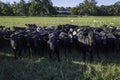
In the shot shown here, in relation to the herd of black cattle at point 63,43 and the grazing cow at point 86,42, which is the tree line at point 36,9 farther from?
the grazing cow at point 86,42

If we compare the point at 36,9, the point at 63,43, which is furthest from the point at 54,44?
the point at 36,9

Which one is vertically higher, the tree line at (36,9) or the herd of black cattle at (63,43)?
the herd of black cattle at (63,43)

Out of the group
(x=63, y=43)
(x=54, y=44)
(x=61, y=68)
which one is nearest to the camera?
(x=61, y=68)

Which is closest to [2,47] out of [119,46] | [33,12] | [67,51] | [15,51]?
[15,51]

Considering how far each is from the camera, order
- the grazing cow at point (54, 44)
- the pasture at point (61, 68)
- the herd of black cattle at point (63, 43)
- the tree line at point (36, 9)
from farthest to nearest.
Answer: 1. the tree line at point (36, 9)
2. the herd of black cattle at point (63, 43)
3. the grazing cow at point (54, 44)
4. the pasture at point (61, 68)

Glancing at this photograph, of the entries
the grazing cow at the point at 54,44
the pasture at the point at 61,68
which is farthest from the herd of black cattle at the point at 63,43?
the pasture at the point at 61,68

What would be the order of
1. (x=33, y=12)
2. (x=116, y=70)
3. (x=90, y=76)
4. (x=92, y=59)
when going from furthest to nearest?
(x=33, y=12) → (x=92, y=59) → (x=116, y=70) → (x=90, y=76)

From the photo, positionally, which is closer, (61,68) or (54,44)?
(61,68)

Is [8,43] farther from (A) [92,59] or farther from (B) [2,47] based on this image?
(A) [92,59]

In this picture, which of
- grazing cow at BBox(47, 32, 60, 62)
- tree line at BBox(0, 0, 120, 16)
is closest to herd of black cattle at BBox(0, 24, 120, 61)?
grazing cow at BBox(47, 32, 60, 62)

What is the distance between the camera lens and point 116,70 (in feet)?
39.3

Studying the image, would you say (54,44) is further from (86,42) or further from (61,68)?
(61,68)

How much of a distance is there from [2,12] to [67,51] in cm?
8830

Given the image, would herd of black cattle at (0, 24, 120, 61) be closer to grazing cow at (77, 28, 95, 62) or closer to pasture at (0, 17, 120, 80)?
grazing cow at (77, 28, 95, 62)
